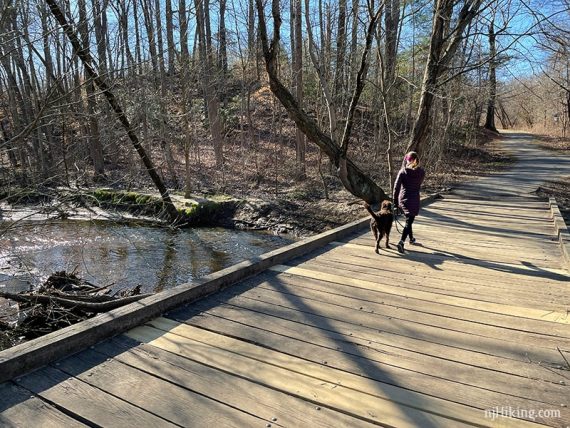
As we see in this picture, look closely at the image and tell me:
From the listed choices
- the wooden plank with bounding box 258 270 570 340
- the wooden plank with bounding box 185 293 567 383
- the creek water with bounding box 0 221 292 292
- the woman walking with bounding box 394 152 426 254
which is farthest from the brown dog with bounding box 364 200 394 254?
the creek water with bounding box 0 221 292 292

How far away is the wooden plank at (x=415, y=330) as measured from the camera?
10.1ft

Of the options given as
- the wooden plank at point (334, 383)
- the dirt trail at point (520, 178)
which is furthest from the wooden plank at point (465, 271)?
the dirt trail at point (520, 178)

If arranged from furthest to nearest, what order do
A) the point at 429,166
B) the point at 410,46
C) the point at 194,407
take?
the point at 410,46 → the point at 429,166 → the point at 194,407

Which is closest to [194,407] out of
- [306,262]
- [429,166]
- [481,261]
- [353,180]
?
[306,262]

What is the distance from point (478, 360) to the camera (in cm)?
299

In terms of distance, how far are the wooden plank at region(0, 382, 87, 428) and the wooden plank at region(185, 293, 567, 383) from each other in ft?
4.46

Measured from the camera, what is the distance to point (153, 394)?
2539 mm

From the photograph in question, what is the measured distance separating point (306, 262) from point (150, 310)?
239 centimetres

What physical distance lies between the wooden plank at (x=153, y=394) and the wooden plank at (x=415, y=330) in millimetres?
1414

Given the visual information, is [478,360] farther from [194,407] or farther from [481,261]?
[481,261]

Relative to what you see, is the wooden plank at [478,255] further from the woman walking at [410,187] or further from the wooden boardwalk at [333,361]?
the wooden boardwalk at [333,361]

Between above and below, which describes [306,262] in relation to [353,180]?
below

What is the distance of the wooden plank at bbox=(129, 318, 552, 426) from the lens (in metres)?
2.41

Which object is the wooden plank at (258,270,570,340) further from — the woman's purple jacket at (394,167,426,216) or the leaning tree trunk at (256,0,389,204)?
the leaning tree trunk at (256,0,389,204)
